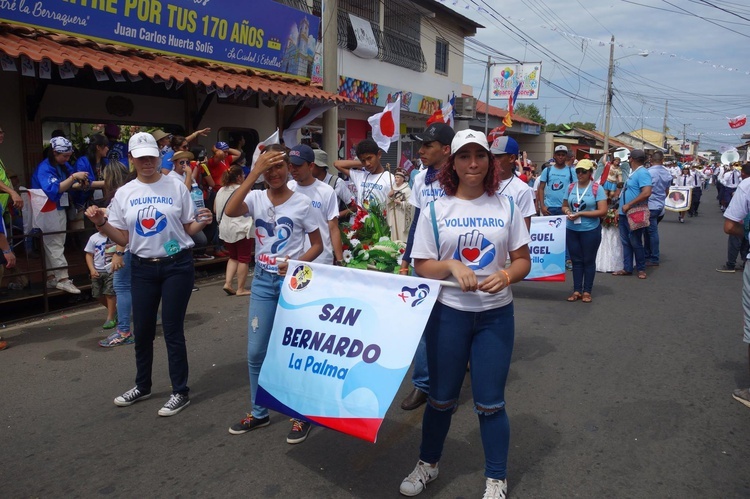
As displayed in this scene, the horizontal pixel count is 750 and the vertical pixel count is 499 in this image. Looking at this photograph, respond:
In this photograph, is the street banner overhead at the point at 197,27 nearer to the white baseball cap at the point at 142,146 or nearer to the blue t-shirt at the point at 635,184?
the white baseball cap at the point at 142,146

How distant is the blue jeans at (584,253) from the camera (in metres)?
7.68

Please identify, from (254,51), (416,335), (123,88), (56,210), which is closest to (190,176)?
(56,210)

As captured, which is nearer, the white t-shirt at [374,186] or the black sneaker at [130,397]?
the black sneaker at [130,397]

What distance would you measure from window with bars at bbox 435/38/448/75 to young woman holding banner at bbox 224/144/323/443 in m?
19.3

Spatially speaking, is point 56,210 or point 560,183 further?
point 560,183

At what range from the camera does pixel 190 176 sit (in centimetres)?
753

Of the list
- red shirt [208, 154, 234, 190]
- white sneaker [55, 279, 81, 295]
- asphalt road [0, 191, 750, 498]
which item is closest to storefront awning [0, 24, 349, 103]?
red shirt [208, 154, 234, 190]

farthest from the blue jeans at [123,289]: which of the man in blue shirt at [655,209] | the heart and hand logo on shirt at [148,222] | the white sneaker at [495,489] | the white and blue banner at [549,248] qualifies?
the man in blue shirt at [655,209]

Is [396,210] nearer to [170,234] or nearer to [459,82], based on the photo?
[170,234]

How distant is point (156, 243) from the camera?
4160 mm

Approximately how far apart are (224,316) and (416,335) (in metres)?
4.61

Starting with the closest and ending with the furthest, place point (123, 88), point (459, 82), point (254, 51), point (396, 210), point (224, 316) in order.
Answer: point (396, 210) → point (224, 316) → point (123, 88) → point (254, 51) → point (459, 82)

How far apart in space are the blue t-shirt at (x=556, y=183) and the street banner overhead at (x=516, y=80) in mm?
14259

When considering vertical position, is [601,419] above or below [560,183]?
below
